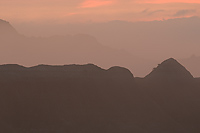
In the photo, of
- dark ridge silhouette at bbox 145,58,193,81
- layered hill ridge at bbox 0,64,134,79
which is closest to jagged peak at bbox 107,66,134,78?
layered hill ridge at bbox 0,64,134,79

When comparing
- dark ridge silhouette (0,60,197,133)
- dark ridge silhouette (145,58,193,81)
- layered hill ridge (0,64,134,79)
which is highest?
dark ridge silhouette (145,58,193,81)

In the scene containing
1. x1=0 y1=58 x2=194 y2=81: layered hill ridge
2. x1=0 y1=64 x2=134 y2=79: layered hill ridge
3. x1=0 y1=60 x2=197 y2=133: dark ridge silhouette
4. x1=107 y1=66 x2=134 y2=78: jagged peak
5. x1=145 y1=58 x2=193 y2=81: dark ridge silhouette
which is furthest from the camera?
x1=145 y1=58 x2=193 y2=81: dark ridge silhouette

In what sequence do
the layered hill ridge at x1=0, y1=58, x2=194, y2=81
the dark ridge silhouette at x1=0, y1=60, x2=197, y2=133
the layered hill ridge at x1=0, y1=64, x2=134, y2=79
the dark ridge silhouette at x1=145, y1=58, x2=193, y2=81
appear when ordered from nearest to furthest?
the dark ridge silhouette at x1=0, y1=60, x2=197, y2=133, the layered hill ridge at x1=0, y1=64, x2=134, y2=79, the layered hill ridge at x1=0, y1=58, x2=194, y2=81, the dark ridge silhouette at x1=145, y1=58, x2=193, y2=81

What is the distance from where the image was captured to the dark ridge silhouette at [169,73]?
110 meters

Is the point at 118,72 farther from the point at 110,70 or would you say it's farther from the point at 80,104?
the point at 80,104

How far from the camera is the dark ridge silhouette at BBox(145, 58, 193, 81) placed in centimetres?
10962

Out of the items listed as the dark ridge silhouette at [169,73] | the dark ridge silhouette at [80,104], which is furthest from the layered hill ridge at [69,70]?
the dark ridge silhouette at [169,73]

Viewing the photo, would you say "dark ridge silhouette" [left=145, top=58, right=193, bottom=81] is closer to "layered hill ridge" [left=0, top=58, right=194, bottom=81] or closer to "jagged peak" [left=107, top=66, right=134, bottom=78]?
"layered hill ridge" [left=0, top=58, right=194, bottom=81]

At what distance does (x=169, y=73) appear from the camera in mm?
111062

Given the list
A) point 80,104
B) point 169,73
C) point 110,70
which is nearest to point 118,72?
point 110,70

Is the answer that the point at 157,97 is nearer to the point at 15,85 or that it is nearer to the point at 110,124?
the point at 110,124

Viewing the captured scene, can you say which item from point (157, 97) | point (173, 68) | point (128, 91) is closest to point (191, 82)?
point (173, 68)

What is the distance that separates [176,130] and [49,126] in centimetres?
2829

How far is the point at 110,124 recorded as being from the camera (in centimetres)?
8300
